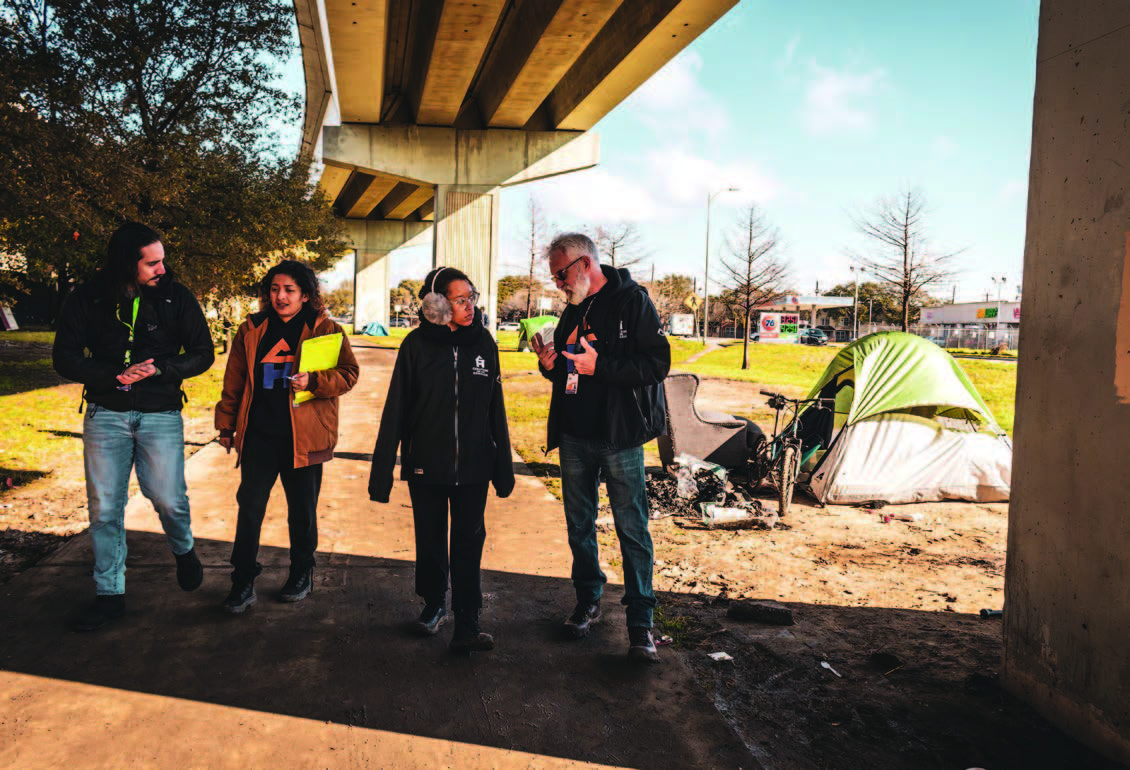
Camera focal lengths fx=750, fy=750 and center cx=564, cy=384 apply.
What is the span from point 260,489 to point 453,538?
1.14m

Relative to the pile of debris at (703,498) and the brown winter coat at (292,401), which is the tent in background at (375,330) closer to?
the pile of debris at (703,498)

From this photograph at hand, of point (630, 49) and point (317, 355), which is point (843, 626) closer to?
point (317, 355)

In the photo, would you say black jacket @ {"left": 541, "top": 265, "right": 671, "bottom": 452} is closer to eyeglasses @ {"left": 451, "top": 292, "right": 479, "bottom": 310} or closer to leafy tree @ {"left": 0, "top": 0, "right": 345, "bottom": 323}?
eyeglasses @ {"left": 451, "top": 292, "right": 479, "bottom": 310}

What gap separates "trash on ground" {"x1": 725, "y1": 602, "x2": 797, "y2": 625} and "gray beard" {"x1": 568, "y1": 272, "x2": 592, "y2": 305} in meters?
2.06

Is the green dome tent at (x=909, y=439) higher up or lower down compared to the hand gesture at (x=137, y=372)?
Answer: lower down

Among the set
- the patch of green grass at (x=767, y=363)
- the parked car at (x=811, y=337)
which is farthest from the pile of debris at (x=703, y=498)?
the parked car at (x=811, y=337)

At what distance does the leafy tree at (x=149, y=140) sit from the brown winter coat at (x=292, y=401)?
9.00m

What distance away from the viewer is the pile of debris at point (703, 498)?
261 inches

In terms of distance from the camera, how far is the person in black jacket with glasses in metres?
3.75

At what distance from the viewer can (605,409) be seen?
12.5 ft

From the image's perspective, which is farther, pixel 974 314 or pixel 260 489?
pixel 974 314

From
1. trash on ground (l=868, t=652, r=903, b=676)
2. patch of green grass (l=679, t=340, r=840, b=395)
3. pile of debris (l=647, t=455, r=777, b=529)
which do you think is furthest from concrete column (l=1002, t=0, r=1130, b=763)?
patch of green grass (l=679, t=340, r=840, b=395)

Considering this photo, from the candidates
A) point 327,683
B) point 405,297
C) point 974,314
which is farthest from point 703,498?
point 405,297

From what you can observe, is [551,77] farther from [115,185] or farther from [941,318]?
[941,318]
